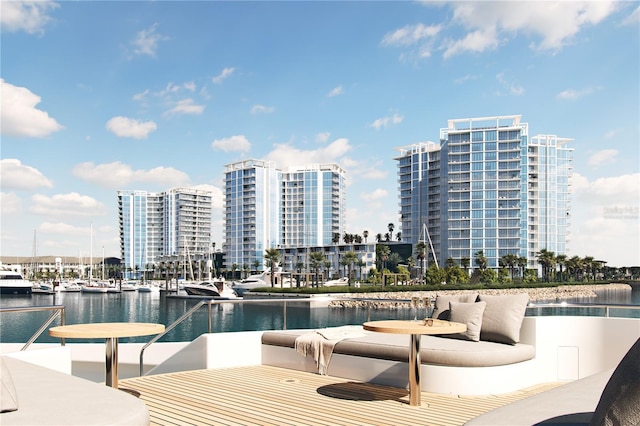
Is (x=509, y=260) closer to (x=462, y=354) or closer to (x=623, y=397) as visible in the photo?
(x=462, y=354)

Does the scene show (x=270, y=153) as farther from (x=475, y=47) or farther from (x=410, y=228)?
(x=475, y=47)

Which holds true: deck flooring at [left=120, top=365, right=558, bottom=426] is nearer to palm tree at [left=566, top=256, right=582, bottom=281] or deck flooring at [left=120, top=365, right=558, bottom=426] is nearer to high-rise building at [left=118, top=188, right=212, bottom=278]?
palm tree at [left=566, top=256, right=582, bottom=281]

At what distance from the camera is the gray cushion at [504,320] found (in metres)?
4.95

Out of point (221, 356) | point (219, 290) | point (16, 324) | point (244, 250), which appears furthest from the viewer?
point (244, 250)

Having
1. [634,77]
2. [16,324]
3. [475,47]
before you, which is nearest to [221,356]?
[634,77]

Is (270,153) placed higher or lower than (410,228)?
higher

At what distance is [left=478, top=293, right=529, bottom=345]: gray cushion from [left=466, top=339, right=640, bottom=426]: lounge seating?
6.11 ft

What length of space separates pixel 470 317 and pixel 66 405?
3.77 m

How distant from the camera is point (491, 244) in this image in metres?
68.0

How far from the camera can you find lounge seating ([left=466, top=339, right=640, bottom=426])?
4.60ft

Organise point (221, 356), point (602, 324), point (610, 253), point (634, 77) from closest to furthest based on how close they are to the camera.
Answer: point (602, 324)
point (221, 356)
point (634, 77)
point (610, 253)

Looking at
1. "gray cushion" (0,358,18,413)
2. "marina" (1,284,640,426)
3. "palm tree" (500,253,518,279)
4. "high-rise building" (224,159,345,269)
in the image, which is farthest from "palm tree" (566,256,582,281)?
"gray cushion" (0,358,18,413)

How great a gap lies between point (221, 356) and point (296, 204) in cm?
9263

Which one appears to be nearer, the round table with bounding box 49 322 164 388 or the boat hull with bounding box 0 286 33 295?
the round table with bounding box 49 322 164 388
